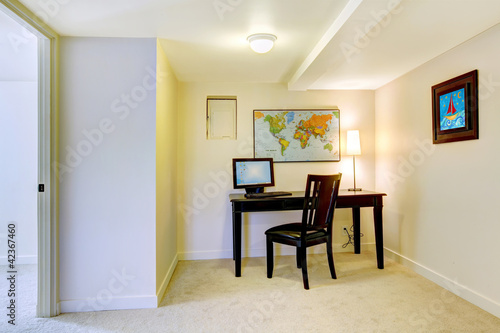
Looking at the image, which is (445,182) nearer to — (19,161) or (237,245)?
(237,245)

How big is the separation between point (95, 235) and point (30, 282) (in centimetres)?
117

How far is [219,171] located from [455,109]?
2.41m

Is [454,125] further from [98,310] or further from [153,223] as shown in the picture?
[98,310]

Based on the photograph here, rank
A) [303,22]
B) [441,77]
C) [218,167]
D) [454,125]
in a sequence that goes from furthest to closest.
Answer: [218,167], [441,77], [454,125], [303,22]

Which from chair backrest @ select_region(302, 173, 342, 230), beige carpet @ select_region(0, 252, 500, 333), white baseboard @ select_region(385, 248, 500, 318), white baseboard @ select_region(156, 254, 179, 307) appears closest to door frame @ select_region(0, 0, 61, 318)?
beige carpet @ select_region(0, 252, 500, 333)

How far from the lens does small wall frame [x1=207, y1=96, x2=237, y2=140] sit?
3.32 meters

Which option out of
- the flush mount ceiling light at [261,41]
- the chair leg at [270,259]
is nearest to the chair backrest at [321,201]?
the chair leg at [270,259]

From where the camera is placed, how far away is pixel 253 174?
10.5ft

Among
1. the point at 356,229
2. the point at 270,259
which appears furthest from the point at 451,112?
the point at 270,259

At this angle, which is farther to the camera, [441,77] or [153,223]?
[441,77]

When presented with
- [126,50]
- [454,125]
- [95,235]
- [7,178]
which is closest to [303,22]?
[126,50]

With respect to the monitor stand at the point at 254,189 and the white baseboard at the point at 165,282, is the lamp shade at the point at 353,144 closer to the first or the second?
the monitor stand at the point at 254,189

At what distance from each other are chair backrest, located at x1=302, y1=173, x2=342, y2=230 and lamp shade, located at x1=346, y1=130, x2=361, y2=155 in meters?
0.80

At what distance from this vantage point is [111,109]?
2.13 metres
